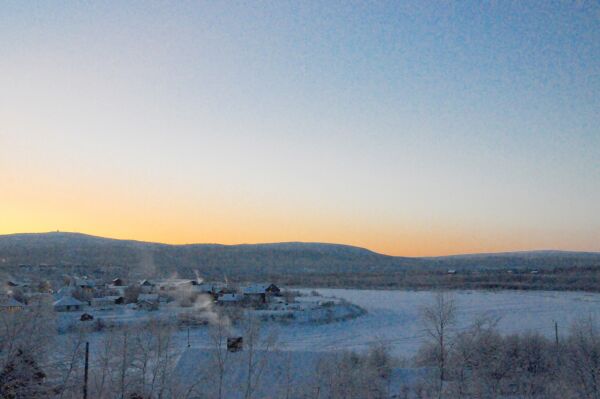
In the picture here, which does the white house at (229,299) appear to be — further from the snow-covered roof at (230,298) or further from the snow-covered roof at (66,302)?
the snow-covered roof at (66,302)

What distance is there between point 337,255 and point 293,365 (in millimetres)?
155167

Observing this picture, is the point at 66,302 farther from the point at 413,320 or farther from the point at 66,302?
the point at 413,320

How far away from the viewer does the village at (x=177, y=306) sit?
3622 cm

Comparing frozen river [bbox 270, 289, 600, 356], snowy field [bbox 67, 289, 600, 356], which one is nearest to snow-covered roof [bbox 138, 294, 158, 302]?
Answer: snowy field [bbox 67, 289, 600, 356]

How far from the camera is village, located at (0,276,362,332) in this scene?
36219 mm

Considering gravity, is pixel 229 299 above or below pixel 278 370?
above

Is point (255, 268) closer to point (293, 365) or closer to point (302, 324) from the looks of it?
point (302, 324)

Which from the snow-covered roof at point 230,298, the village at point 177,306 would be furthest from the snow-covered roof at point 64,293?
the snow-covered roof at point 230,298

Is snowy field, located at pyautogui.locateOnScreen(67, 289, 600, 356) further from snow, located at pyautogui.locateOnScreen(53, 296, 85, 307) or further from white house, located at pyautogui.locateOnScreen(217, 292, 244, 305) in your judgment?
snow, located at pyautogui.locateOnScreen(53, 296, 85, 307)

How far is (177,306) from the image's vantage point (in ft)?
152

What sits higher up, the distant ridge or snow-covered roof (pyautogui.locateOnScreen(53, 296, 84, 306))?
the distant ridge

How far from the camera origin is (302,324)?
119ft

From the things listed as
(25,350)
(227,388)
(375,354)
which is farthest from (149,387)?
(375,354)

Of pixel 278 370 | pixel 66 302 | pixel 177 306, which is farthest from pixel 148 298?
pixel 278 370
